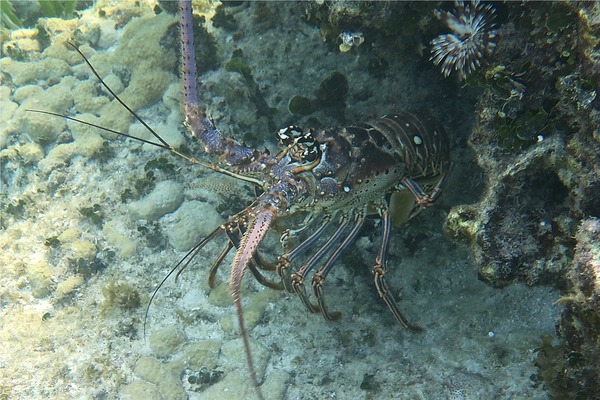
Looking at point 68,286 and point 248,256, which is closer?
point 248,256

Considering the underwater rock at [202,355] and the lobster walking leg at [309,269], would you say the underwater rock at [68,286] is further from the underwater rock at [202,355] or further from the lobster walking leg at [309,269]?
the lobster walking leg at [309,269]

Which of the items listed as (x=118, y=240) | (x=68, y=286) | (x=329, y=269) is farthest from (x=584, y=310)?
(x=68, y=286)

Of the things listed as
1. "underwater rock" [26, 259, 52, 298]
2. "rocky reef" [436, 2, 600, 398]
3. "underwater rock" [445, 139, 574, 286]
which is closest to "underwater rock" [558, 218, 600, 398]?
"rocky reef" [436, 2, 600, 398]

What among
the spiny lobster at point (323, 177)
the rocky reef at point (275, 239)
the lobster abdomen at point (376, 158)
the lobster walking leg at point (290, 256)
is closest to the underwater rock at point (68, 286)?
the rocky reef at point (275, 239)

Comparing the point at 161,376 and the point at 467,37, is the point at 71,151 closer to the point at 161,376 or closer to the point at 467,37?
the point at 161,376

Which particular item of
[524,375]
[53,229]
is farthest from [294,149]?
[53,229]

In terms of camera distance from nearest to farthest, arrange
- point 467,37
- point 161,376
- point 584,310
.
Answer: point 584,310 < point 467,37 < point 161,376

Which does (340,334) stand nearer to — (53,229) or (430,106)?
(430,106)
